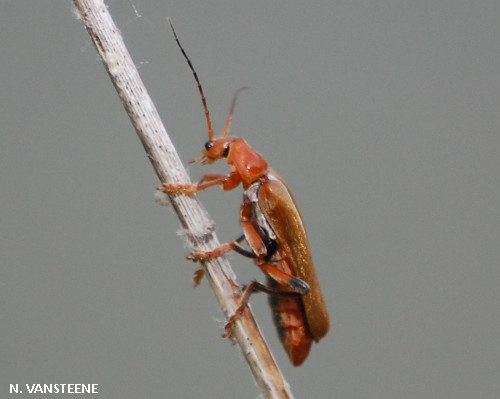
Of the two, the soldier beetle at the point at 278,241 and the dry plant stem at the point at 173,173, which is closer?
the dry plant stem at the point at 173,173

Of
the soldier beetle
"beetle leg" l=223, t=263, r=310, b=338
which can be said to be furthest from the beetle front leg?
"beetle leg" l=223, t=263, r=310, b=338

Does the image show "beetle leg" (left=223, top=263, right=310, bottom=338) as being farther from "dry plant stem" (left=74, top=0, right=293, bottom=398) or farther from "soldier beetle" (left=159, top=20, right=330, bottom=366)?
"dry plant stem" (left=74, top=0, right=293, bottom=398)

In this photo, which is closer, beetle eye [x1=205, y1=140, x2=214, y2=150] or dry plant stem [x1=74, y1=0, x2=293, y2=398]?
dry plant stem [x1=74, y1=0, x2=293, y2=398]

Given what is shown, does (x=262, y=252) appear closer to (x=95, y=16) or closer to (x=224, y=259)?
(x=224, y=259)

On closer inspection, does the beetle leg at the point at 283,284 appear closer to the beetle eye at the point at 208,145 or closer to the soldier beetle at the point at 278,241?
the soldier beetle at the point at 278,241

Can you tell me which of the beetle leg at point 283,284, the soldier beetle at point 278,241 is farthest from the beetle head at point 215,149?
the beetle leg at point 283,284

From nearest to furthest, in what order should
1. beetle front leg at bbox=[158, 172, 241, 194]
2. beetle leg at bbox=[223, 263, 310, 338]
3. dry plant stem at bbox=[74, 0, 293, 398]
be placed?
dry plant stem at bbox=[74, 0, 293, 398], beetle front leg at bbox=[158, 172, 241, 194], beetle leg at bbox=[223, 263, 310, 338]
